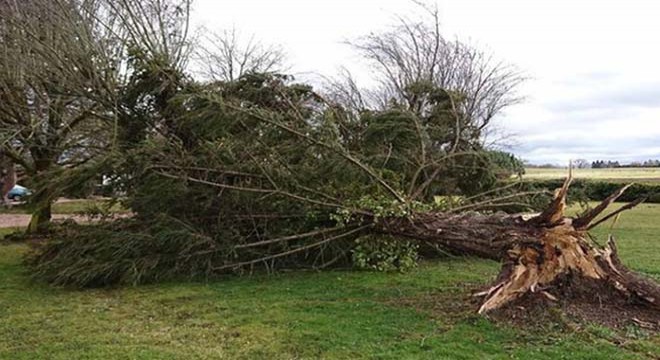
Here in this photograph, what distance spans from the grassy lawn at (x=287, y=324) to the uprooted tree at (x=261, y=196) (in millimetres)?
366

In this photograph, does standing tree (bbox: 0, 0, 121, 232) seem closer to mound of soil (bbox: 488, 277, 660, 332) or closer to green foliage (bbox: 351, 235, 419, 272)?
green foliage (bbox: 351, 235, 419, 272)

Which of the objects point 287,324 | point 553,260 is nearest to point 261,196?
point 287,324

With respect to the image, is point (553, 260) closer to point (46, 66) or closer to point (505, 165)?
point (505, 165)

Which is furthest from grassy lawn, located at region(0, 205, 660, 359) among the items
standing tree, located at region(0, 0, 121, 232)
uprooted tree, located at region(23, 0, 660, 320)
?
standing tree, located at region(0, 0, 121, 232)

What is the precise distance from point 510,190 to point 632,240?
3.62 metres

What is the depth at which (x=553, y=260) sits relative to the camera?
14.3ft

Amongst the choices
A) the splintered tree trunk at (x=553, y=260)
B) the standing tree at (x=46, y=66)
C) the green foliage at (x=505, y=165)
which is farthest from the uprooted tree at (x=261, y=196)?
the standing tree at (x=46, y=66)

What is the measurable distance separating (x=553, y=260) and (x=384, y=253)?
6.61 ft

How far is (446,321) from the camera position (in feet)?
13.8

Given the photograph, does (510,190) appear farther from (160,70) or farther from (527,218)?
(160,70)

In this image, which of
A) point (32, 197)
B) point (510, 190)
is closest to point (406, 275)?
point (510, 190)

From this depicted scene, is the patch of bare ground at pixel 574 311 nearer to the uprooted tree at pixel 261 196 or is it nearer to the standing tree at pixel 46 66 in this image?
the uprooted tree at pixel 261 196

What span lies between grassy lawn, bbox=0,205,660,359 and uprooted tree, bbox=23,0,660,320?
366 mm

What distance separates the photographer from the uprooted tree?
18.6 ft
